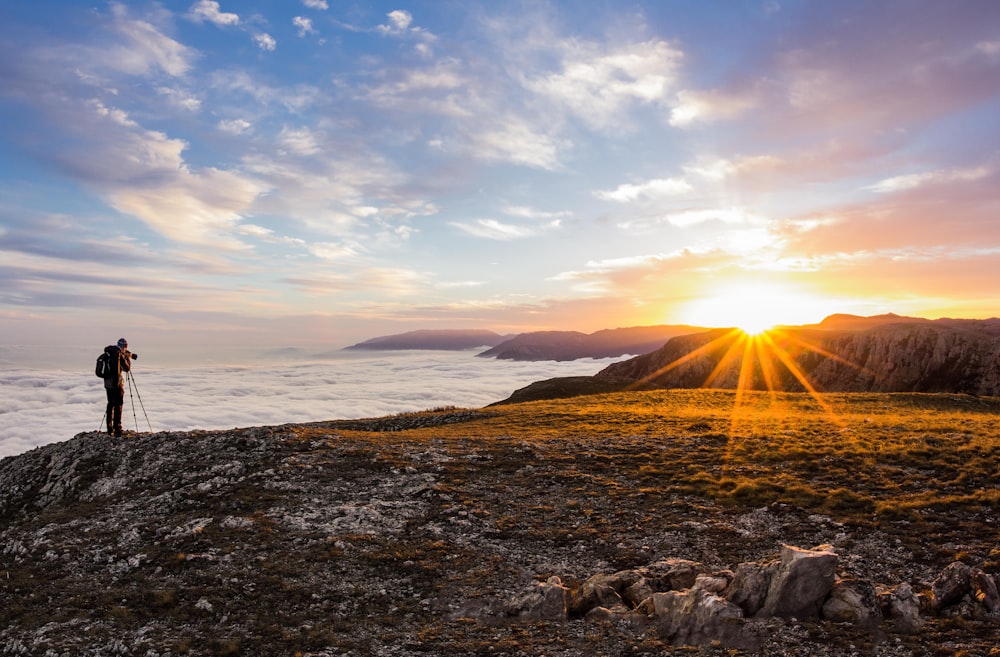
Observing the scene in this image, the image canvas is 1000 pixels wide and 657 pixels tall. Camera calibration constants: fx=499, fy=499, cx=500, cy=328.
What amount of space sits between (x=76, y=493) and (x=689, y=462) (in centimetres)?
2636

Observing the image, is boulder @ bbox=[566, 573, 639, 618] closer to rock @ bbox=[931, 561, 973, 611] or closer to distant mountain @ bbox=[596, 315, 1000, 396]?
rock @ bbox=[931, 561, 973, 611]

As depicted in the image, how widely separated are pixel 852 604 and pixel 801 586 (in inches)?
36.7

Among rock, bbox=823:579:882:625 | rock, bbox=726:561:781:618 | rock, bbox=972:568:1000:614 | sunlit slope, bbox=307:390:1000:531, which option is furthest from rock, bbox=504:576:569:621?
rock, bbox=972:568:1000:614

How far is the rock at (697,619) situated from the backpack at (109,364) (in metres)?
27.4

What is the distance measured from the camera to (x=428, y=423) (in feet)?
125

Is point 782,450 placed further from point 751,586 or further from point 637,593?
point 637,593

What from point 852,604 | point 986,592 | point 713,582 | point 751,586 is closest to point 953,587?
point 986,592

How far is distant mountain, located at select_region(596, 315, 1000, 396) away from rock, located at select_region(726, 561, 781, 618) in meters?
98.0

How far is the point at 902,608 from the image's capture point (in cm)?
1009

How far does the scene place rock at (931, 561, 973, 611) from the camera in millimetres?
10383

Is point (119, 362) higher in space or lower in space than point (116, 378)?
higher

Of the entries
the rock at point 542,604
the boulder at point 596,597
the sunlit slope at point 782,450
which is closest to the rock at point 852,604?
the boulder at point 596,597

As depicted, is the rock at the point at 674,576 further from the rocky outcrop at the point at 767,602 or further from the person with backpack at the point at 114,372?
the person with backpack at the point at 114,372

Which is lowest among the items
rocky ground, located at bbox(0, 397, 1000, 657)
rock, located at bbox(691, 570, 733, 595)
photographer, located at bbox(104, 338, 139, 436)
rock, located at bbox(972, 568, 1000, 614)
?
rocky ground, located at bbox(0, 397, 1000, 657)
